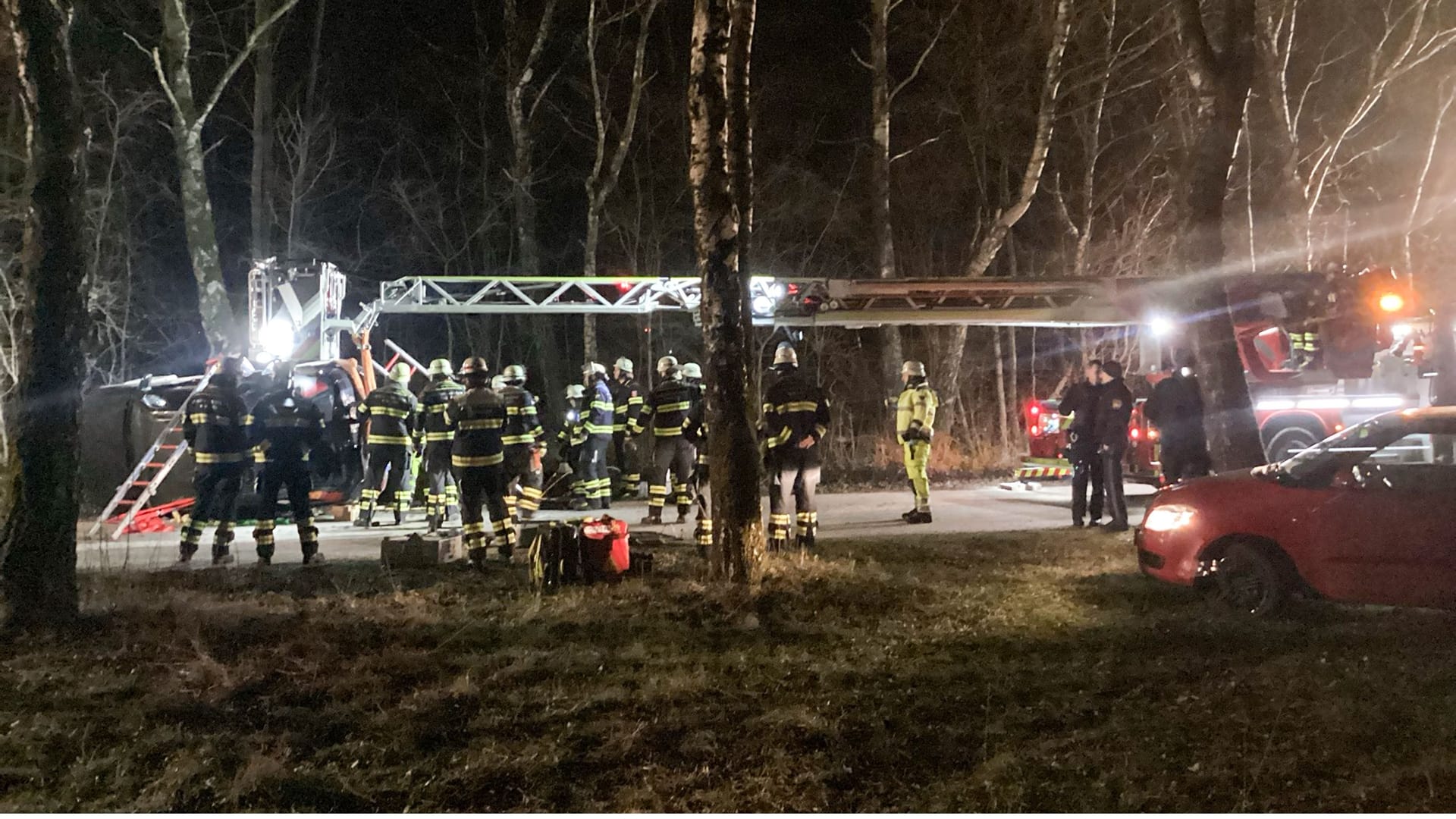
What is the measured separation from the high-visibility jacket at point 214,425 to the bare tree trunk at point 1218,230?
9.23m

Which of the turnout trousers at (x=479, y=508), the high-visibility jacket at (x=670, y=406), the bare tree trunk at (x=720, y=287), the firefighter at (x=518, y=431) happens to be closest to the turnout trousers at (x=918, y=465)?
the high-visibility jacket at (x=670, y=406)

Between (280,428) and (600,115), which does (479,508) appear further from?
(600,115)

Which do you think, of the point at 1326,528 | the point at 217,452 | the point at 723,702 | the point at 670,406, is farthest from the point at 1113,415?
the point at 217,452

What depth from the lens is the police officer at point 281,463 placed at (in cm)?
823

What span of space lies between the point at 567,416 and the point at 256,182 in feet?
38.4

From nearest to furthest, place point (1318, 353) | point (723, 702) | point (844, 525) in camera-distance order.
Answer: point (723, 702) < point (844, 525) < point (1318, 353)

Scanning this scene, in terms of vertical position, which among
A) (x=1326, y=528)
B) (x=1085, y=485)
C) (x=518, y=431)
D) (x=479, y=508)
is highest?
(x=518, y=431)

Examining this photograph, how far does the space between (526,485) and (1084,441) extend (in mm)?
6111

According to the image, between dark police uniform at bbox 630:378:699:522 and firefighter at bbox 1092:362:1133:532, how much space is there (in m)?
4.37

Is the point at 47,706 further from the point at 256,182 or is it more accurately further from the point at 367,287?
the point at 367,287

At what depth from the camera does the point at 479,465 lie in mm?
8023

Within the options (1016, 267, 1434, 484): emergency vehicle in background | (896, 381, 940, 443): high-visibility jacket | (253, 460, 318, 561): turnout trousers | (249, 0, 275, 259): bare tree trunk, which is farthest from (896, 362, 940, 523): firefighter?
(249, 0, 275, 259): bare tree trunk

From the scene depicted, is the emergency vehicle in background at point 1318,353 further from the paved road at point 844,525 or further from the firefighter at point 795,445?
the firefighter at point 795,445

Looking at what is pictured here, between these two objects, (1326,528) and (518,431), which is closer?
(1326,528)
